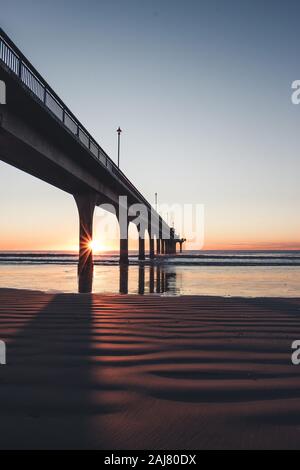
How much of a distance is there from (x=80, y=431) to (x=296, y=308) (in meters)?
5.92

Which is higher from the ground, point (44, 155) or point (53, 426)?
point (44, 155)

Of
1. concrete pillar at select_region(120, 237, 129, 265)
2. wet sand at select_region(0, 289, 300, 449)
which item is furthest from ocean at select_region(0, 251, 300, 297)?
concrete pillar at select_region(120, 237, 129, 265)

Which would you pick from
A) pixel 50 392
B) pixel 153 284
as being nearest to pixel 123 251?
pixel 153 284

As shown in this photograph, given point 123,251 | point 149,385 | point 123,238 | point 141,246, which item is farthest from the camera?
point 141,246

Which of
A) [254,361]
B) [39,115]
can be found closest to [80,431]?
[254,361]

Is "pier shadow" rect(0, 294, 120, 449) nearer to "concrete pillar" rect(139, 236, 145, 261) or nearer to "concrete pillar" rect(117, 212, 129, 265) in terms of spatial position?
"concrete pillar" rect(117, 212, 129, 265)

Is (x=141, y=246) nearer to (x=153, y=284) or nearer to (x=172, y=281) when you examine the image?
(x=172, y=281)

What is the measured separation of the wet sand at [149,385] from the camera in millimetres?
2062

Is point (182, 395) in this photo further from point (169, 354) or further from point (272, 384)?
point (169, 354)

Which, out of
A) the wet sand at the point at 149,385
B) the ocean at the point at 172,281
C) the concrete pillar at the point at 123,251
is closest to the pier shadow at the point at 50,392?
the wet sand at the point at 149,385

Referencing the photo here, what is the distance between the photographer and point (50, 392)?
2682mm

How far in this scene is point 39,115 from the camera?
49.4 ft

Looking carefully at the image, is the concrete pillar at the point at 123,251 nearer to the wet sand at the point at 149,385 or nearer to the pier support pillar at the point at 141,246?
the pier support pillar at the point at 141,246

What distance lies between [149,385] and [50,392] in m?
0.69
